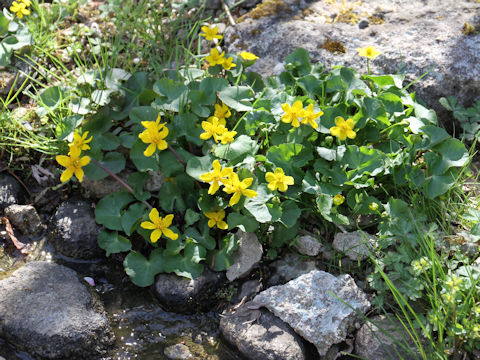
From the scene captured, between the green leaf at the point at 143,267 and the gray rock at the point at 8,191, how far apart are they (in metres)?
0.94

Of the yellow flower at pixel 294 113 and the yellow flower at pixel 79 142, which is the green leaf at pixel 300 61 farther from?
the yellow flower at pixel 79 142

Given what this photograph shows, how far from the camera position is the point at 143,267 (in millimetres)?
2711

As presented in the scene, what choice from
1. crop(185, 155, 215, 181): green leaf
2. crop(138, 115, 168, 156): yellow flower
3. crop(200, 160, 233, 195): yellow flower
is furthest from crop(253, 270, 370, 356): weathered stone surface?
crop(138, 115, 168, 156): yellow flower

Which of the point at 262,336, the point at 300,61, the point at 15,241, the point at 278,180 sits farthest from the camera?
the point at 300,61

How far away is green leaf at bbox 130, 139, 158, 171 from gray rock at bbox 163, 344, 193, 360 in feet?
3.17

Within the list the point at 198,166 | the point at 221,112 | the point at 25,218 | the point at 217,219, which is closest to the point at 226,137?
the point at 198,166

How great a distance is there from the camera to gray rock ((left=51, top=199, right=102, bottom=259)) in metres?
2.93

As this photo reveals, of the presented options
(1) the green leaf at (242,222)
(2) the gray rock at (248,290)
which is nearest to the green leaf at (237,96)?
(1) the green leaf at (242,222)

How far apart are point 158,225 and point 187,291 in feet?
1.25

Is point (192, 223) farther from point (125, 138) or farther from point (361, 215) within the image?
point (361, 215)

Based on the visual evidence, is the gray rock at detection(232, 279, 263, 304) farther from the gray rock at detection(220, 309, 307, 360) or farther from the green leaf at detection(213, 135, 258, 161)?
the green leaf at detection(213, 135, 258, 161)

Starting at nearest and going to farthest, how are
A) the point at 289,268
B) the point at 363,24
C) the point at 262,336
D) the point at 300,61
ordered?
the point at 262,336
the point at 289,268
the point at 300,61
the point at 363,24

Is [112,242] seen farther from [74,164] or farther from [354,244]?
[354,244]

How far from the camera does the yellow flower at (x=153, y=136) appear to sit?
103 inches
